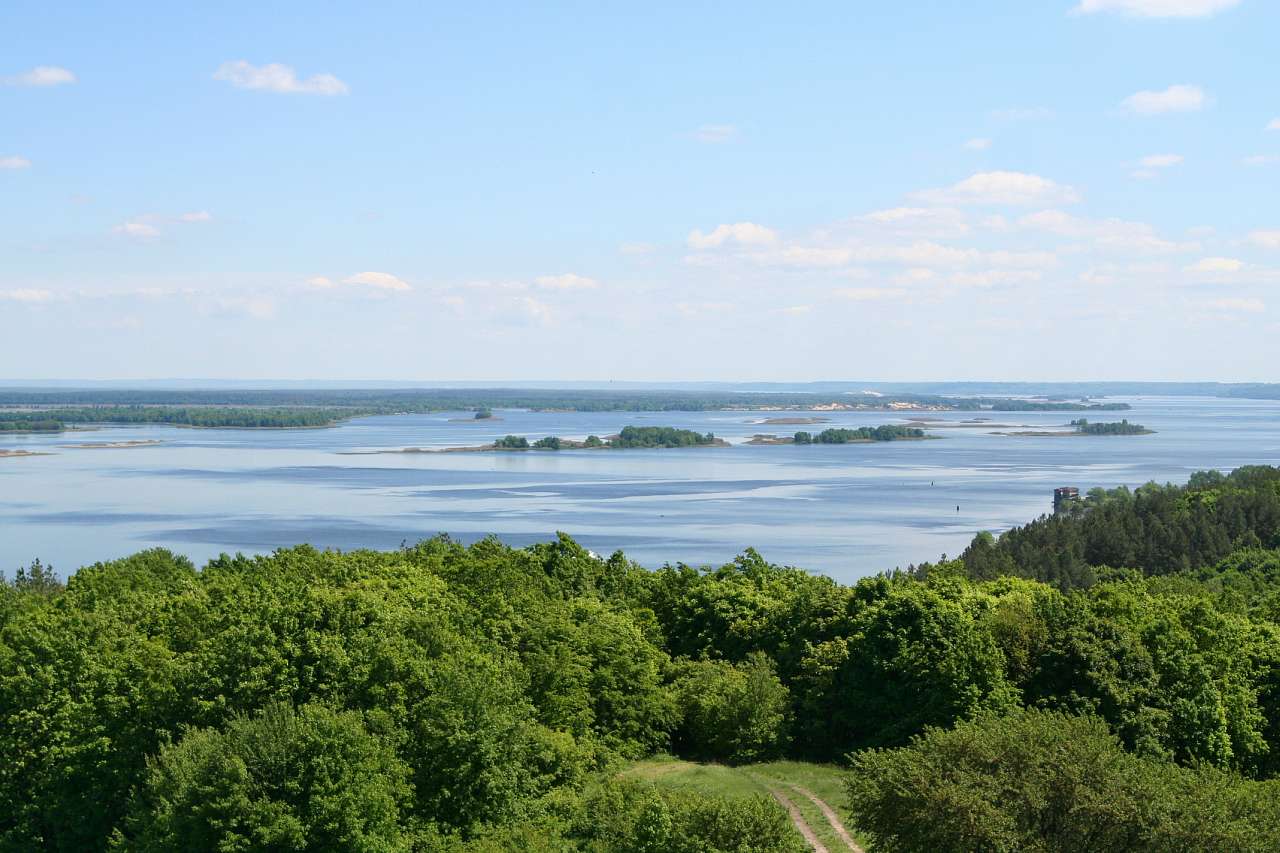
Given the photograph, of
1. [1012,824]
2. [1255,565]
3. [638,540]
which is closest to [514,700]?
[1012,824]

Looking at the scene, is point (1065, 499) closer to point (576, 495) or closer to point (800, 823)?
point (576, 495)

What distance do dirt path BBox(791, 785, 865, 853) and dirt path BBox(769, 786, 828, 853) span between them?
0.45m

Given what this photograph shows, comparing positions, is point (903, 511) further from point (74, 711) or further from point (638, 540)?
point (74, 711)

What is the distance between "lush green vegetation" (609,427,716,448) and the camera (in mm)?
181500

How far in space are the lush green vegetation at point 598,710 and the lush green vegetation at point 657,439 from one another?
141753 millimetres

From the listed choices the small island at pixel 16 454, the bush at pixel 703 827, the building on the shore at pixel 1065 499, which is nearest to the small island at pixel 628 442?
the small island at pixel 16 454

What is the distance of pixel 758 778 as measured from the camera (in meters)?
27.4

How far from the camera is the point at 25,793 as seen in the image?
25.0 meters

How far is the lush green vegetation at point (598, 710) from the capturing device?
19125mm

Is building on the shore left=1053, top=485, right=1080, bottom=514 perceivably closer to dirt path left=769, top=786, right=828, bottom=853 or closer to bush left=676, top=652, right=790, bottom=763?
bush left=676, top=652, right=790, bottom=763

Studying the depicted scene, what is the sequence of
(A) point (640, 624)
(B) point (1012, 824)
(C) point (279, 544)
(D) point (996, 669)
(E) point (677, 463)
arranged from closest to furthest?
1. (B) point (1012, 824)
2. (D) point (996, 669)
3. (A) point (640, 624)
4. (C) point (279, 544)
5. (E) point (677, 463)

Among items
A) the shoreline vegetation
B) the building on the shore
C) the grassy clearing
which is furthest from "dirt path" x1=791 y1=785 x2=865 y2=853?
the shoreline vegetation

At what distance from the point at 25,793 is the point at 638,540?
57.1 meters

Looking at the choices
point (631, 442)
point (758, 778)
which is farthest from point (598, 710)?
point (631, 442)
